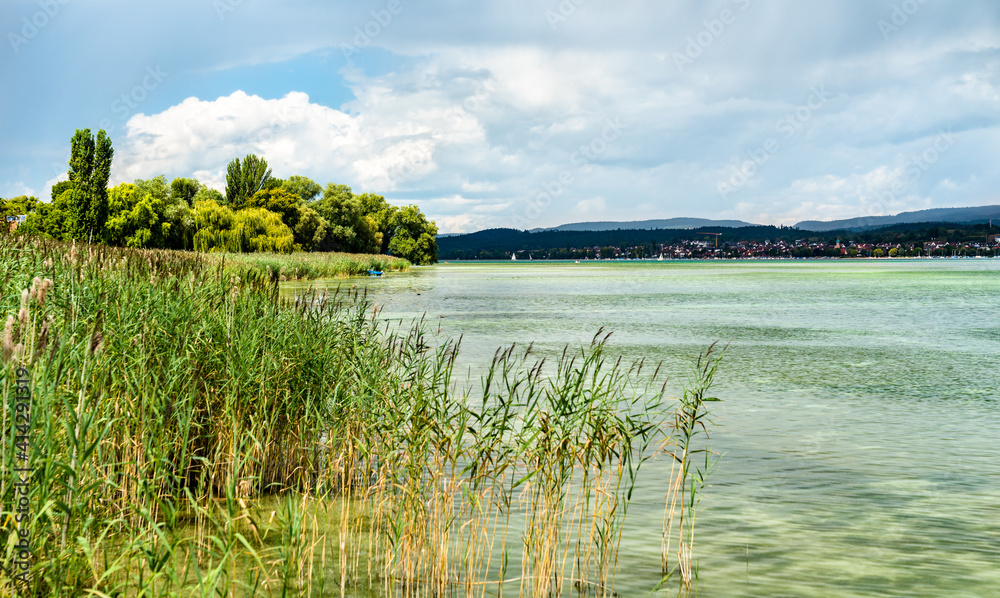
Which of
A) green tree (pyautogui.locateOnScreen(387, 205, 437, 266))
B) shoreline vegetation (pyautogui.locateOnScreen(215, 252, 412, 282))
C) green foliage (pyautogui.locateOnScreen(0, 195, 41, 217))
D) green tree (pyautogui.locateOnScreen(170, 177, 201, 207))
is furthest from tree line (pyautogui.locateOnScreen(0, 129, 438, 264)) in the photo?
green foliage (pyautogui.locateOnScreen(0, 195, 41, 217))

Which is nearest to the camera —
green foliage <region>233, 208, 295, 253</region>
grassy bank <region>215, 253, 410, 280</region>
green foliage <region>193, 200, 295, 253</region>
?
grassy bank <region>215, 253, 410, 280</region>

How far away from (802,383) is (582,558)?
9.17 metres

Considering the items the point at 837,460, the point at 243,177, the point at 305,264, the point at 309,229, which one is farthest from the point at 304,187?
the point at 837,460

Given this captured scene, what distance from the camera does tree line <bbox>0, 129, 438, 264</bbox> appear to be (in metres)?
61.4

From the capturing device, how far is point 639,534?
618 cm

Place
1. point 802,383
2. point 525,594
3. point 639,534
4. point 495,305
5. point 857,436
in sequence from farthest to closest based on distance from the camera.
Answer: point 495,305 → point 802,383 → point 857,436 → point 639,534 → point 525,594

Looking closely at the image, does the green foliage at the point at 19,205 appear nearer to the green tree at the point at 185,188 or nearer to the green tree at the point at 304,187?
the green tree at the point at 185,188

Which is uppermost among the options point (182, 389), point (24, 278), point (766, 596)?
point (24, 278)

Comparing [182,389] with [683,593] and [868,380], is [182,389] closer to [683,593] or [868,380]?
[683,593]

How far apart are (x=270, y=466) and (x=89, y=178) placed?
229 feet

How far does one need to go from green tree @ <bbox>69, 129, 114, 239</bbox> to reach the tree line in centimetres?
8

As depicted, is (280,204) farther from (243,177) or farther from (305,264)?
(305,264)

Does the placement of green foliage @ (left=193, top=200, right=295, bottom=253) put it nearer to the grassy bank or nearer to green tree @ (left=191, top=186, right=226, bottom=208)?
the grassy bank

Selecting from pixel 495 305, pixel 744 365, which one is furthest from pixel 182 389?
pixel 495 305
